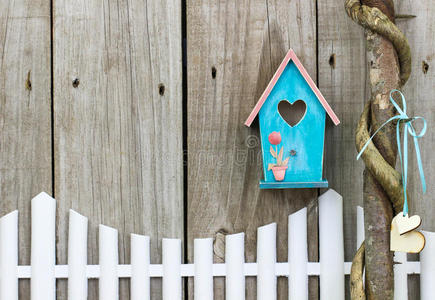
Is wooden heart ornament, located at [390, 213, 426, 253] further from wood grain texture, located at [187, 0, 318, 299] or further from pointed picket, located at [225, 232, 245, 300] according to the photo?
pointed picket, located at [225, 232, 245, 300]

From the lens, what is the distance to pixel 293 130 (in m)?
1.17

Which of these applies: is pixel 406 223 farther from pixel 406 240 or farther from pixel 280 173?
pixel 280 173

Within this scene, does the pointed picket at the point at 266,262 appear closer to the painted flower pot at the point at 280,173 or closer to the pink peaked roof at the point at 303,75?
the painted flower pot at the point at 280,173

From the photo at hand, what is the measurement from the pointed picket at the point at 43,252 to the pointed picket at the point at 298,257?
626 mm

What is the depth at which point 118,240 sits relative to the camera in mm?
1323

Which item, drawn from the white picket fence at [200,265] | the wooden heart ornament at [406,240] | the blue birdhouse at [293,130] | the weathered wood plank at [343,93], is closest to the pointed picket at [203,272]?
the white picket fence at [200,265]

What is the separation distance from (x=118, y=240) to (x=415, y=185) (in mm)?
813

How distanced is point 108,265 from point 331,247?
0.59 m

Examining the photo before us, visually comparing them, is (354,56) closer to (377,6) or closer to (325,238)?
(377,6)

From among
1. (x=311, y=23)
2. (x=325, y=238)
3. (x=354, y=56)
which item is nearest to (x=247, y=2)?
(x=311, y=23)

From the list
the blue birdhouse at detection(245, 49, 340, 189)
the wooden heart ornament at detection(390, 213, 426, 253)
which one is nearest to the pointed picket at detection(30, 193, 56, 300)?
the blue birdhouse at detection(245, 49, 340, 189)

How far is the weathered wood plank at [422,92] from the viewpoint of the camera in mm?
1316

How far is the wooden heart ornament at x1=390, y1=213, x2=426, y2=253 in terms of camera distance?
3.41 ft

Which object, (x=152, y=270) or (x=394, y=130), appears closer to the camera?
(x=394, y=130)
